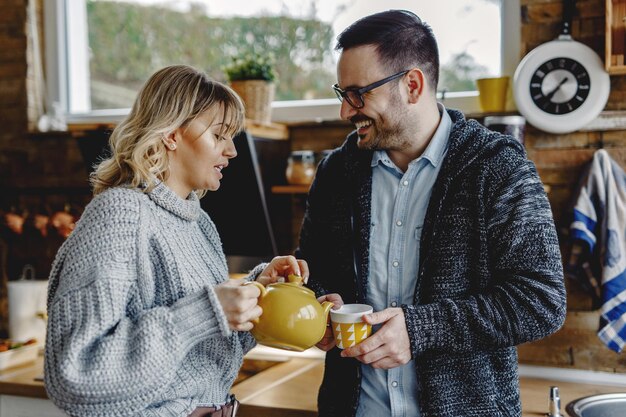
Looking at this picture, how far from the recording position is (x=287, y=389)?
2.10m

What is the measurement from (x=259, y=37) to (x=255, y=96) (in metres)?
0.44

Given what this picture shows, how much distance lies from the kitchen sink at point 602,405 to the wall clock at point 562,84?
82 centimetres

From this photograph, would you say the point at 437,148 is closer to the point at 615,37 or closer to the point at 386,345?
the point at 386,345

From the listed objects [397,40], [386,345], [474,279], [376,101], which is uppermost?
[397,40]

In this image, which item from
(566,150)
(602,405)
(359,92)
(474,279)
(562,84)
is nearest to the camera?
(474,279)

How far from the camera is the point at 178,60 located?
9.45ft

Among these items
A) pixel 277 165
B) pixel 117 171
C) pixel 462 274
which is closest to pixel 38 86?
pixel 277 165

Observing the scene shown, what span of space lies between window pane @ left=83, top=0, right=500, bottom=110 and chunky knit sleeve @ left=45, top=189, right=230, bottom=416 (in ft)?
5.17

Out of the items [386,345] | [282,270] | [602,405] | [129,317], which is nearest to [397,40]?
[282,270]

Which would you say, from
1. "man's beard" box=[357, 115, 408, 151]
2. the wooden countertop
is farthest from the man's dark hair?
the wooden countertop

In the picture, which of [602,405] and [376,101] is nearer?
[376,101]

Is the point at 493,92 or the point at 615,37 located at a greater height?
the point at 615,37

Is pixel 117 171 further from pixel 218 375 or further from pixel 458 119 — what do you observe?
pixel 458 119

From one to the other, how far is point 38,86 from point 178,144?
6.08 ft
